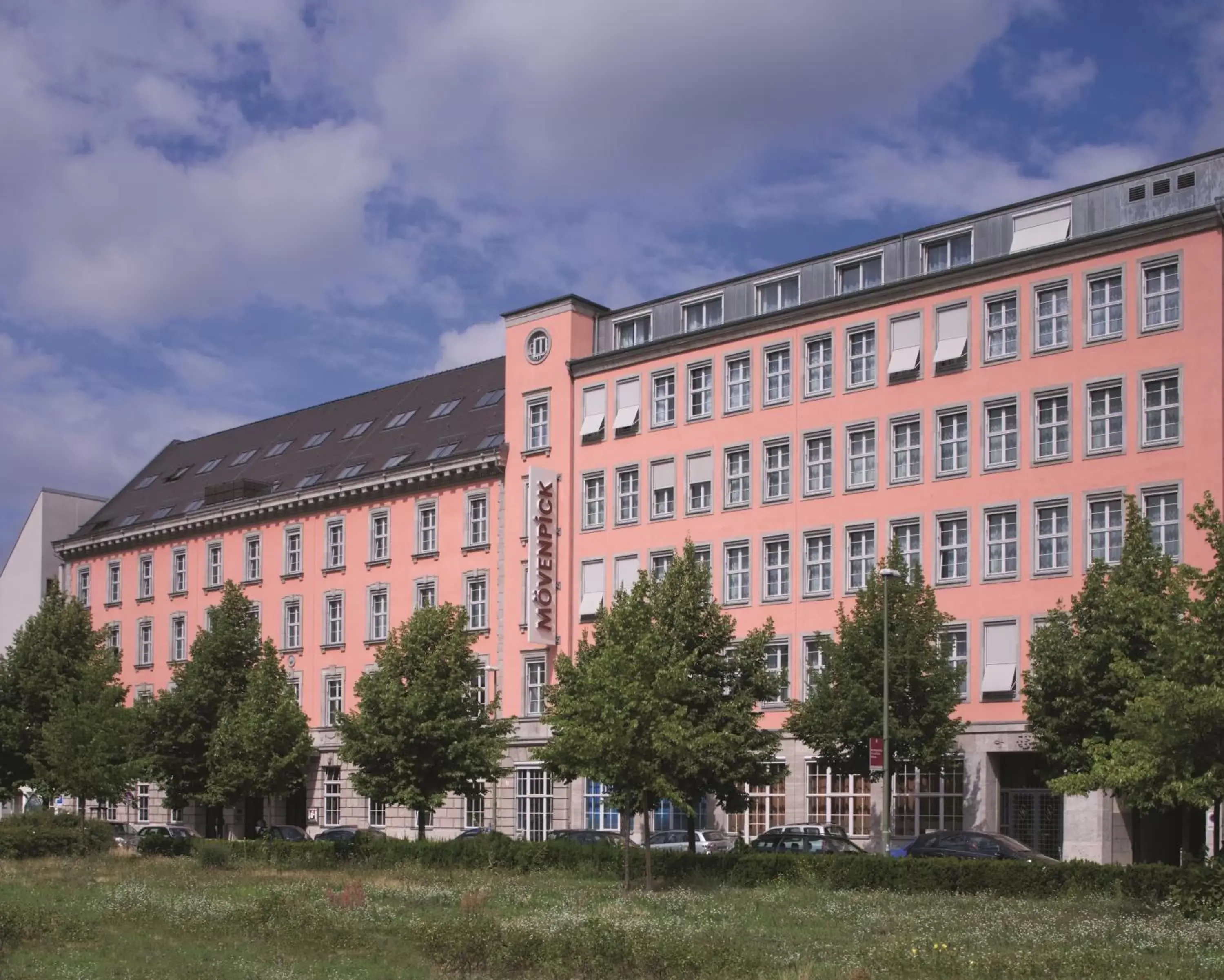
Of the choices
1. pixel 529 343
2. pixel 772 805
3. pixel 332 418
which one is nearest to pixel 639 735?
pixel 772 805

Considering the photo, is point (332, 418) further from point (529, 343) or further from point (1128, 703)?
point (1128, 703)

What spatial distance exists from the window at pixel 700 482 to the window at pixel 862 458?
18.2 ft

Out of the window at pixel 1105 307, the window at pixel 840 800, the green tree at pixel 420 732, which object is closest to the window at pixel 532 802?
the green tree at pixel 420 732

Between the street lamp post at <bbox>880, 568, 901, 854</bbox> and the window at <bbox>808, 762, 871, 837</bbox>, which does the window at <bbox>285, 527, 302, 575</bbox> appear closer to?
the window at <bbox>808, 762, 871, 837</bbox>

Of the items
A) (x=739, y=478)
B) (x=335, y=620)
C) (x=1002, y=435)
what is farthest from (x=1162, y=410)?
(x=335, y=620)

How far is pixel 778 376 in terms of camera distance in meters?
55.1

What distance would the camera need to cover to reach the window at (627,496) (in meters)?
58.8

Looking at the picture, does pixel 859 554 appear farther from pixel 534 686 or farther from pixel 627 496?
pixel 534 686

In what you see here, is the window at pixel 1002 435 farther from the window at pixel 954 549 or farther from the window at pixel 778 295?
the window at pixel 778 295

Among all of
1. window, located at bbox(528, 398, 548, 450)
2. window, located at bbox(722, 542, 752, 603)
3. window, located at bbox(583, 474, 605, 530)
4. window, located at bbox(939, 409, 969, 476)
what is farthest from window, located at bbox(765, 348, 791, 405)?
window, located at bbox(528, 398, 548, 450)

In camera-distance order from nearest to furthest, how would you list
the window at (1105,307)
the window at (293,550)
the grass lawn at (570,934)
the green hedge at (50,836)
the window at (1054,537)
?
the grass lawn at (570,934)
the window at (1105,307)
the window at (1054,537)
the green hedge at (50,836)
the window at (293,550)

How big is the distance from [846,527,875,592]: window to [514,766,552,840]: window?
14575 mm

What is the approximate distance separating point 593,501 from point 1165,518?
70.8ft

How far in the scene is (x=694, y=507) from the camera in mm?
57094
